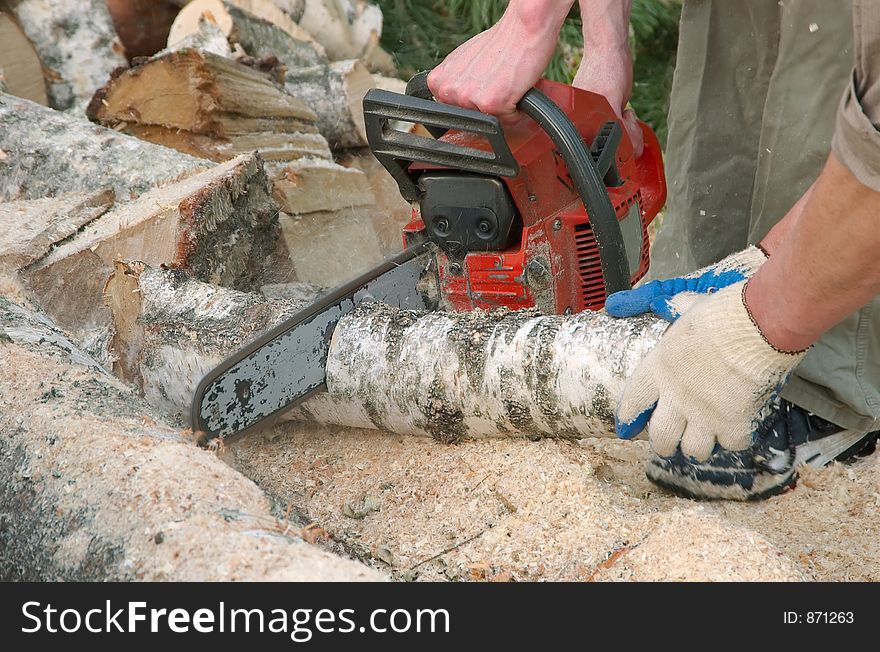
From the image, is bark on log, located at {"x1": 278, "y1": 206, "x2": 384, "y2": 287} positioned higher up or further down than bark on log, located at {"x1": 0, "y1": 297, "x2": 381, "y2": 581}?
further down

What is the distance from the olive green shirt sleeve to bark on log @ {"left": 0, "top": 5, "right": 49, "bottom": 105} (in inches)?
147

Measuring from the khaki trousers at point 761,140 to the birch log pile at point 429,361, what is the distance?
0.54m

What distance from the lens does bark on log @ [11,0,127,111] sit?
4207 millimetres

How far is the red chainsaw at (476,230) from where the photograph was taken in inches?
82.5

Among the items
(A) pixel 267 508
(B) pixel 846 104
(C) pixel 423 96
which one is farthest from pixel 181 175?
(B) pixel 846 104

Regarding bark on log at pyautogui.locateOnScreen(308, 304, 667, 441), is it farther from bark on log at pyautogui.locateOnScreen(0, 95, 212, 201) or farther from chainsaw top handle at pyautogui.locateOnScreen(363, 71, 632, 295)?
bark on log at pyautogui.locateOnScreen(0, 95, 212, 201)

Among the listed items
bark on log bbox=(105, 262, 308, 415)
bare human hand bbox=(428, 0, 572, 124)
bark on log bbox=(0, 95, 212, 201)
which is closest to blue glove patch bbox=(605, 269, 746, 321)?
bare human hand bbox=(428, 0, 572, 124)

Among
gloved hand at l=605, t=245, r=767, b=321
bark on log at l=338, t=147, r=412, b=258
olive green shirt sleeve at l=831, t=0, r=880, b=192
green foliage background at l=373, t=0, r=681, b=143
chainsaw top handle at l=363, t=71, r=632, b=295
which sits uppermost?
olive green shirt sleeve at l=831, t=0, r=880, b=192

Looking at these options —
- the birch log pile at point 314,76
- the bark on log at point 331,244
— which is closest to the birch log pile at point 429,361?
the bark on log at point 331,244

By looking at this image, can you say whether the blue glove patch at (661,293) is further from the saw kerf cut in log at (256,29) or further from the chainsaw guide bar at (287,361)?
the saw kerf cut in log at (256,29)

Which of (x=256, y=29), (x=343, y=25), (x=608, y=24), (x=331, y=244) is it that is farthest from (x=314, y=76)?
(x=608, y=24)

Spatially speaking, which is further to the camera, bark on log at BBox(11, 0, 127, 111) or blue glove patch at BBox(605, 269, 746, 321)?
bark on log at BBox(11, 0, 127, 111)
